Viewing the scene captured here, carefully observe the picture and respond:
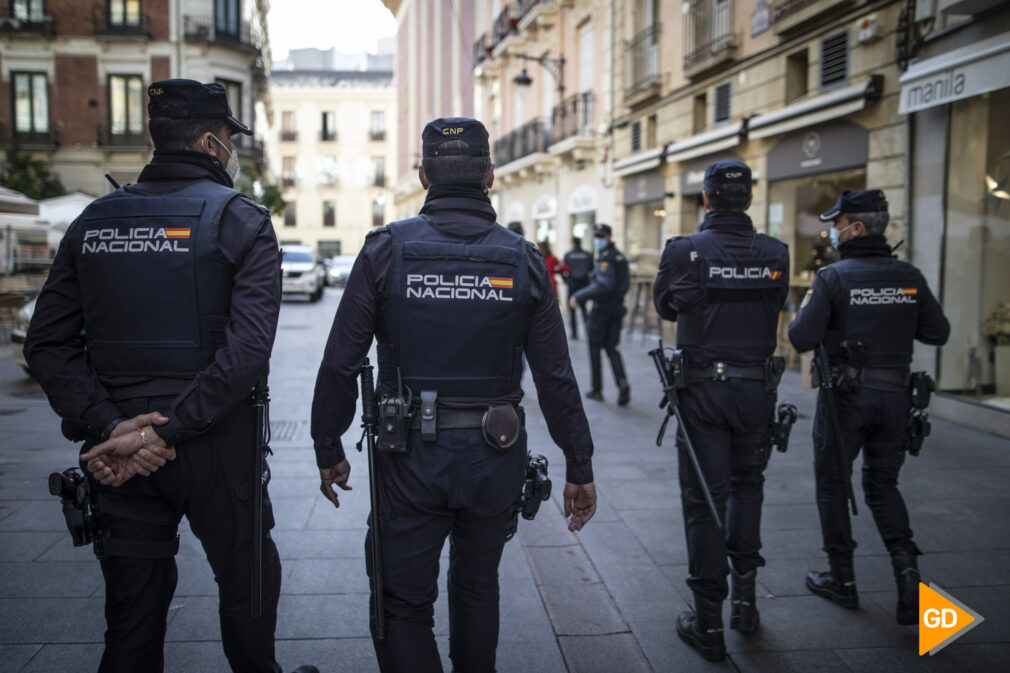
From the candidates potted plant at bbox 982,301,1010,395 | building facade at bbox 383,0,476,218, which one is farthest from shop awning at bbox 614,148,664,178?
building facade at bbox 383,0,476,218

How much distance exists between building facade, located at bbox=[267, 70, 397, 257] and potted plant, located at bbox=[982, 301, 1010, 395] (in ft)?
178

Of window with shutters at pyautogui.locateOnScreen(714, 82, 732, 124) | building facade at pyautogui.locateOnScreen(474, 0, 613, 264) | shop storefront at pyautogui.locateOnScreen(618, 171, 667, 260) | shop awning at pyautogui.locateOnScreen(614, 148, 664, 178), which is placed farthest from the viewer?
building facade at pyautogui.locateOnScreen(474, 0, 613, 264)

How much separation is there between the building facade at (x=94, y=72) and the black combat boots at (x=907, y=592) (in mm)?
30184

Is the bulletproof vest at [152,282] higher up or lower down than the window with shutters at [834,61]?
lower down

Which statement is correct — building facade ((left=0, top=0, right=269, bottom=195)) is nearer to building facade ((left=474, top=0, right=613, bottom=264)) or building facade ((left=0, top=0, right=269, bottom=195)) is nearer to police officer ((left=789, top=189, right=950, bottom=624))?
building facade ((left=474, top=0, right=613, bottom=264))

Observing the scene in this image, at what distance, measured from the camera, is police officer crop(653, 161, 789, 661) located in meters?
3.61

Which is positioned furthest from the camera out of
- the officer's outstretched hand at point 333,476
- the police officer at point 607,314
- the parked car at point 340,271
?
the parked car at point 340,271

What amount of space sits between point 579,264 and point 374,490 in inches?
397

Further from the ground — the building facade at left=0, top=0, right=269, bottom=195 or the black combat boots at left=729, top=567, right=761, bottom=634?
the building facade at left=0, top=0, right=269, bottom=195

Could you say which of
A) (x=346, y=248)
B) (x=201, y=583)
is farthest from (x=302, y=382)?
(x=346, y=248)

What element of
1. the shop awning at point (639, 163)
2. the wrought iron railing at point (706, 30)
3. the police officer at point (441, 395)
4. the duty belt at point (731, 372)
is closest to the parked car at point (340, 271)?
the shop awning at point (639, 163)

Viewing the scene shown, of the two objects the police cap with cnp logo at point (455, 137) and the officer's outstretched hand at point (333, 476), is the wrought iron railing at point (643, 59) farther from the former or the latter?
the officer's outstretched hand at point (333, 476)

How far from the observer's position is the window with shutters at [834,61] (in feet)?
34.7

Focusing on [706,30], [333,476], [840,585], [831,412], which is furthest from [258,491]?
[706,30]
